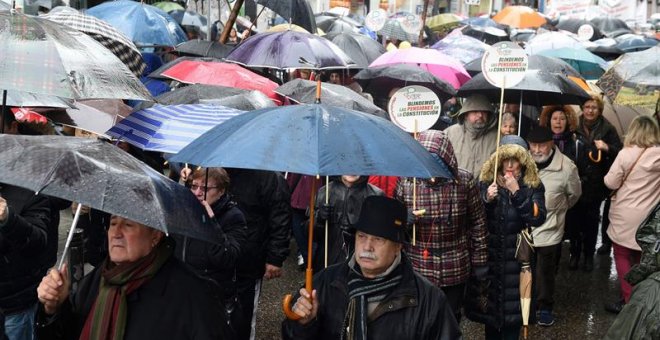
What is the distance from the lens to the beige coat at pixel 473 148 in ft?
26.6

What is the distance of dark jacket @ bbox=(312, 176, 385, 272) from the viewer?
597 centimetres

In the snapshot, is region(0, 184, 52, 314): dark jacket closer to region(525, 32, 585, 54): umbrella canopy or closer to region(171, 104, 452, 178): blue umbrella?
region(171, 104, 452, 178): blue umbrella

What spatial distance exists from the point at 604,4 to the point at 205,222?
114 feet

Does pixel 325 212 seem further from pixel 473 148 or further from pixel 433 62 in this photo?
pixel 433 62

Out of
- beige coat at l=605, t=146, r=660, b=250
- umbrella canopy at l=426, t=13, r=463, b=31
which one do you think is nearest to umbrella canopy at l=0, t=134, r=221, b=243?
beige coat at l=605, t=146, r=660, b=250

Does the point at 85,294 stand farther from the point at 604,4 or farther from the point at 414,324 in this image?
the point at 604,4

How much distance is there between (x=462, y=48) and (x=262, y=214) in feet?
32.2

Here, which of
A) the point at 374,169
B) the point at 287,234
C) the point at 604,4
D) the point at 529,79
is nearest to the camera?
the point at 374,169

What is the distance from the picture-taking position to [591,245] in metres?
9.48

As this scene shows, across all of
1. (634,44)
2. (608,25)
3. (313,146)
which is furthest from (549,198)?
(608,25)

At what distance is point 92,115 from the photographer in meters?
6.29

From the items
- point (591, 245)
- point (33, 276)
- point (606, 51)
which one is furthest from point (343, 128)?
point (606, 51)

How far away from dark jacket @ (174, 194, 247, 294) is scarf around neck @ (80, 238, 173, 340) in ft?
3.64

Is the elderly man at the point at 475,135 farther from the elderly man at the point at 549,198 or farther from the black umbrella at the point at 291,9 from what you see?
the black umbrella at the point at 291,9
